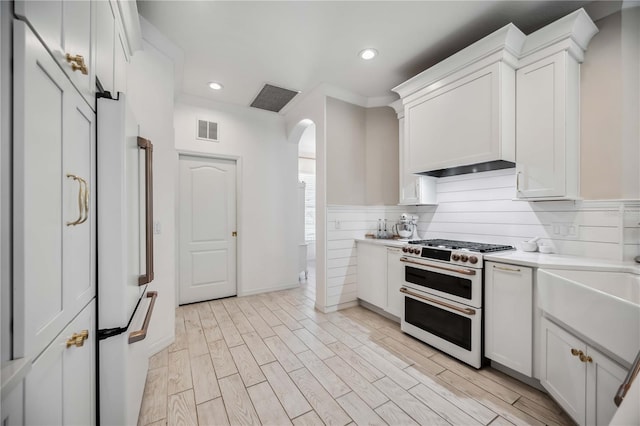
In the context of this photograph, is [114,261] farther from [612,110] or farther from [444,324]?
[612,110]

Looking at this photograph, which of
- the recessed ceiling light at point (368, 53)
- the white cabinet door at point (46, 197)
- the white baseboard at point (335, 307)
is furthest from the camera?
the white baseboard at point (335, 307)

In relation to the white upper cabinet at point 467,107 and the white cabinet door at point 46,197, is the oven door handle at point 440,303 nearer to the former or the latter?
the white upper cabinet at point 467,107

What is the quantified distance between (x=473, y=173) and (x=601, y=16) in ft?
4.71

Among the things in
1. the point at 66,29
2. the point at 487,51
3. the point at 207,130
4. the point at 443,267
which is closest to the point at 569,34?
the point at 487,51

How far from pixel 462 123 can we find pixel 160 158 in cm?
280

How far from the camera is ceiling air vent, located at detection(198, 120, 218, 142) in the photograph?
361cm

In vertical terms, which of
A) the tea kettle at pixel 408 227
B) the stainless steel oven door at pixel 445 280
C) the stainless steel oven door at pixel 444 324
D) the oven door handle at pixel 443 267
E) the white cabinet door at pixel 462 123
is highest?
the white cabinet door at pixel 462 123

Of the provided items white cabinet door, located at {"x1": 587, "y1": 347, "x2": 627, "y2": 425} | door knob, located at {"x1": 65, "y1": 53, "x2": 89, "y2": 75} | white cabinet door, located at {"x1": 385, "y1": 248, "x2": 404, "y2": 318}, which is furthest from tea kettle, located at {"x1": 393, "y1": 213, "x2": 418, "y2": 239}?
door knob, located at {"x1": 65, "y1": 53, "x2": 89, "y2": 75}

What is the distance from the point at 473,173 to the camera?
2793 millimetres

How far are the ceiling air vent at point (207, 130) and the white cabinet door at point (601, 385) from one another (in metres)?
4.15

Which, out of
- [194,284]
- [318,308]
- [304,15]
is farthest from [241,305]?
[304,15]

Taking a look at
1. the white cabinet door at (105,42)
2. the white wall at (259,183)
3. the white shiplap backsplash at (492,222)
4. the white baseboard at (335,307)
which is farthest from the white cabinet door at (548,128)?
the white wall at (259,183)

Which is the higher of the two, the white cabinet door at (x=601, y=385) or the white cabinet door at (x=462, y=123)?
the white cabinet door at (x=462, y=123)

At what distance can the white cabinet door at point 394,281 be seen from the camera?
9.30ft
